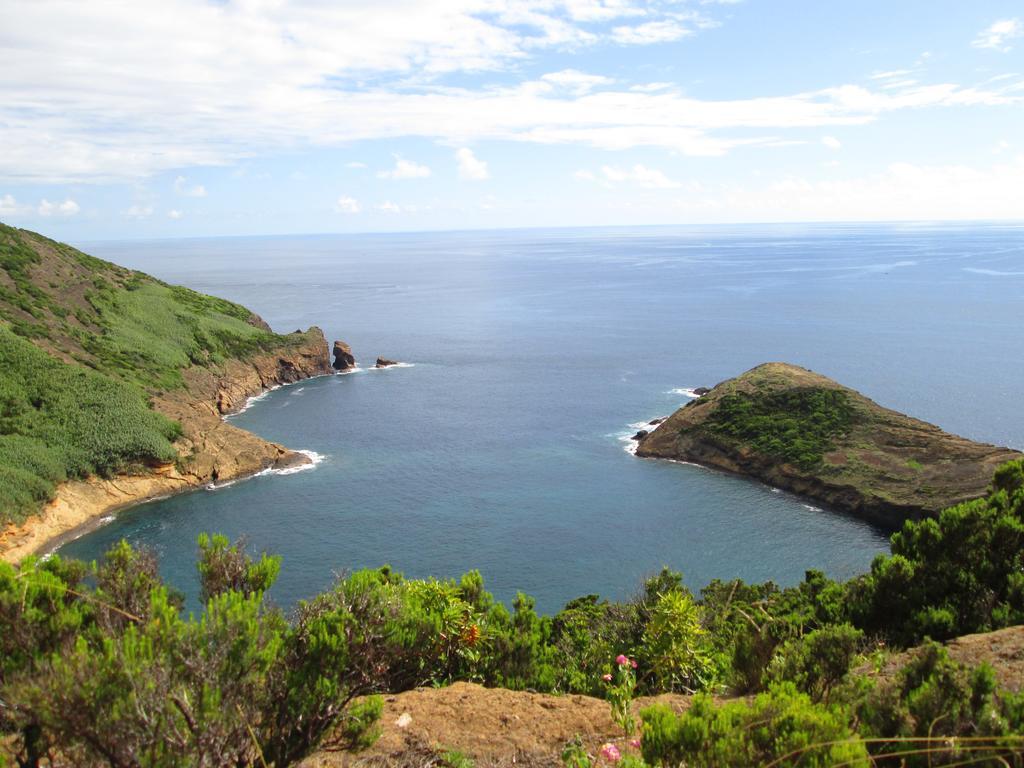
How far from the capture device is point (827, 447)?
6172cm

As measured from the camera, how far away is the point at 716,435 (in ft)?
220

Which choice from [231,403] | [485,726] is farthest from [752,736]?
[231,403]

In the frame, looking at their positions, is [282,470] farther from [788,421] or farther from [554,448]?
[788,421]

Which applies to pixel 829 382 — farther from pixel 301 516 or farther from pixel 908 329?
pixel 908 329

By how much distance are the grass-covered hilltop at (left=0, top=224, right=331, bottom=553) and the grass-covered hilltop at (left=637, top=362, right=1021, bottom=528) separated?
122 ft

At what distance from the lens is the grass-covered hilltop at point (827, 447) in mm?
53312

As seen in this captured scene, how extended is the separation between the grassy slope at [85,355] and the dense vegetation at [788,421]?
48.2m

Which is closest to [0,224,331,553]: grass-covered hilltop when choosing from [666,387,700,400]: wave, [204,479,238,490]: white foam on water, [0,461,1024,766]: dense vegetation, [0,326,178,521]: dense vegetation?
[0,326,178,521]: dense vegetation

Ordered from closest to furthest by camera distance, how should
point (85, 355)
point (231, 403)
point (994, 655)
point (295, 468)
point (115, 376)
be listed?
point (994, 655) → point (295, 468) → point (115, 376) → point (85, 355) → point (231, 403)

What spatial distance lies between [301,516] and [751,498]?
33454 mm

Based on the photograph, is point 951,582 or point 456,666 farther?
point 951,582

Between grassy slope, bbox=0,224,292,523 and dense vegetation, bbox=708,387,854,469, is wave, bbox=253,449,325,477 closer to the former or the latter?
grassy slope, bbox=0,224,292,523

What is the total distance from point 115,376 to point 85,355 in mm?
6590

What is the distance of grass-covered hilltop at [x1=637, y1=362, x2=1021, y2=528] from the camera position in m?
53.3
